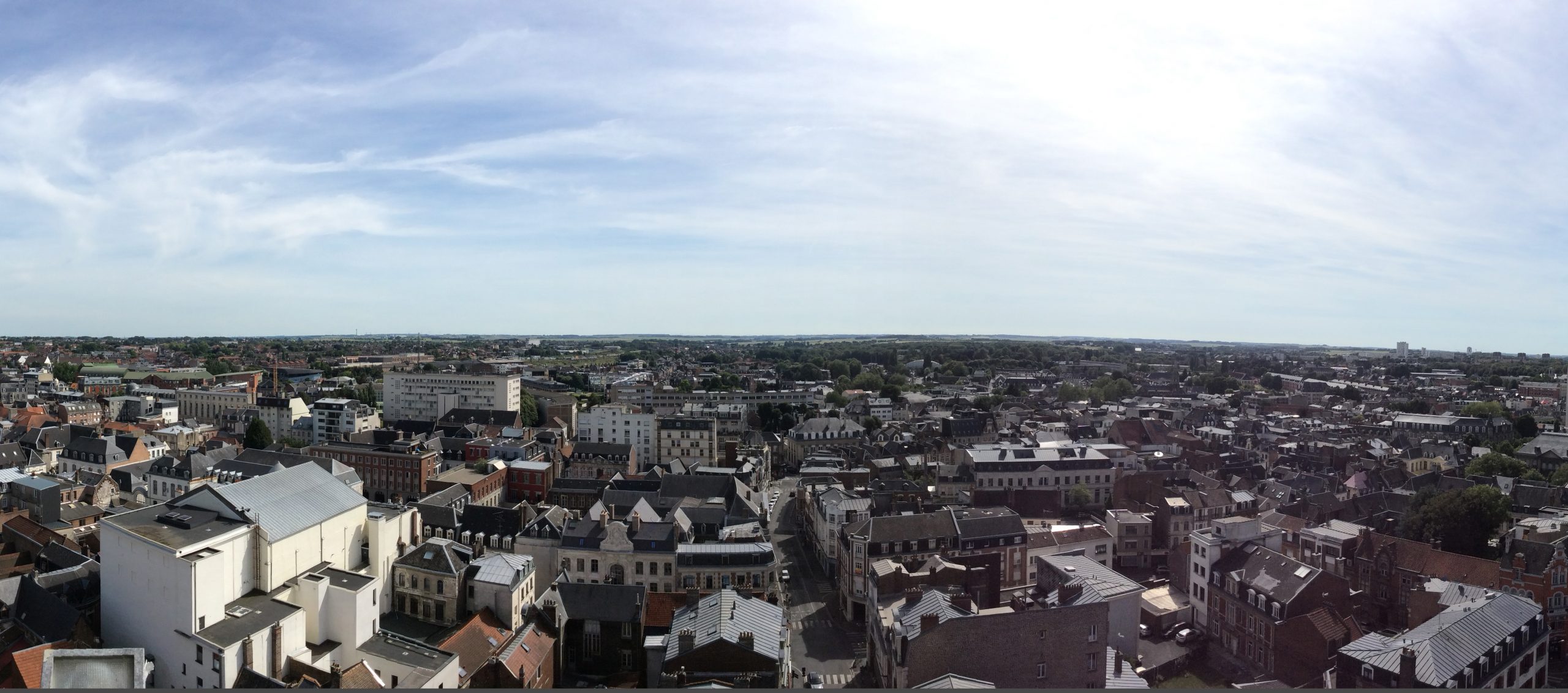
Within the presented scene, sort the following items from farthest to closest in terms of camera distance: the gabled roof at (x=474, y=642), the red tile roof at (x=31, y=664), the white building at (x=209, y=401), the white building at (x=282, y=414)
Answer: the white building at (x=209, y=401)
the white building at (x=282, y=414)
the gabled roof at (x=474, y=642)
the red tile roof at (x=31, y=664)

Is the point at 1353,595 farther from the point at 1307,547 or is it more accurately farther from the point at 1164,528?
the point at 1164,528

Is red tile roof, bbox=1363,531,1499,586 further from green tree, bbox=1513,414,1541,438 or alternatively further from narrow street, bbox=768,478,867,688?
green tree, bbox=1513,414,1541,438

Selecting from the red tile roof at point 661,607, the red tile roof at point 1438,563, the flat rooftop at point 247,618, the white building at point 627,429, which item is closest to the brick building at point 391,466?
the white building at point 627,429

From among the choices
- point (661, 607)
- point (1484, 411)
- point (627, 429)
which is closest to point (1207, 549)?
point (661, 607)

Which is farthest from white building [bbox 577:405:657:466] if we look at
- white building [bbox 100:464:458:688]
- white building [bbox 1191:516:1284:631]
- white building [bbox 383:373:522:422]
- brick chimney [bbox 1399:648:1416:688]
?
brick chimney [bbox 1399:648:1416:688]

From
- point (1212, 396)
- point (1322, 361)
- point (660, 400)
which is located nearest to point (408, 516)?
point (660, 400)

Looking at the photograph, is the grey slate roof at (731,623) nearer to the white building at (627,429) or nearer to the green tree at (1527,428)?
the white building at (627,429)
